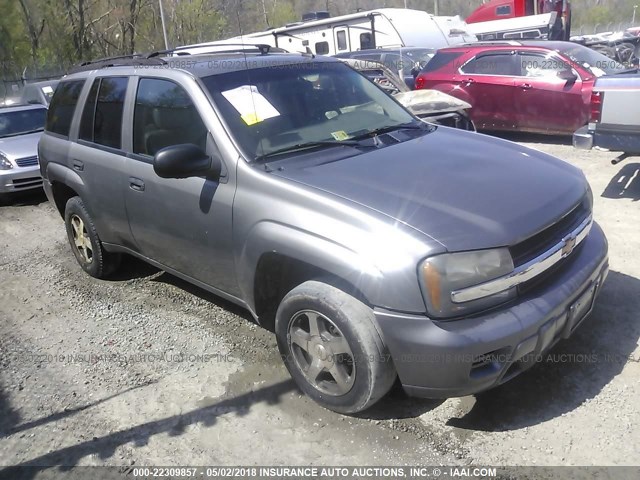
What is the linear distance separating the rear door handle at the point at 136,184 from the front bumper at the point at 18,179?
545 cm

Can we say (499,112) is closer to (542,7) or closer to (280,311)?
(280,311)

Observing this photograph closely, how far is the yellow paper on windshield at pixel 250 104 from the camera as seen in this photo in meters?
3.43

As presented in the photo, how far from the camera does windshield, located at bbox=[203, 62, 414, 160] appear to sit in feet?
11.1

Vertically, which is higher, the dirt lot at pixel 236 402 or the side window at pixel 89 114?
the side window at pixel 89 114

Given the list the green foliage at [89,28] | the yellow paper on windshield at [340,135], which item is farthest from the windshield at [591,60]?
the green foliage at [89,28]

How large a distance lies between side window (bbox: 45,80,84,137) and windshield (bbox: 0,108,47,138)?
5.08 m

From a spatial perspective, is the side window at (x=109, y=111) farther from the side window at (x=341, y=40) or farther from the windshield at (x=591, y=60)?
the side window at (x=341, y=40)

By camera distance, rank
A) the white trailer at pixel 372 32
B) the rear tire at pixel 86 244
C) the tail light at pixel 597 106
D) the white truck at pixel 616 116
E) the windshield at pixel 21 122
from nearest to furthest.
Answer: the rear tire at pixel 86 244 < the white truck at pixel 616 116 < the tail light at pixel 597 106 < the windshield at pixel 21 122 < the white trailer at pixel 372 32

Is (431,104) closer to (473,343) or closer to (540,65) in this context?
(540,65)

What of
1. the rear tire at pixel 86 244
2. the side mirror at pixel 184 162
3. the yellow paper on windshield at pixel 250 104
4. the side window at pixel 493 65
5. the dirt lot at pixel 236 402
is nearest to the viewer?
the dirt lot at pixel 236 402

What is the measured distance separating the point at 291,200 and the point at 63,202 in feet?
10.5

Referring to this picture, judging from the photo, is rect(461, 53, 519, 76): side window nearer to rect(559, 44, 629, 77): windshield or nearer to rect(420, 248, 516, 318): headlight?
rect(559, 44, 629, 77): windshield

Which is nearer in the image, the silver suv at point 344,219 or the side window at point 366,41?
the silver suv at point 344,219

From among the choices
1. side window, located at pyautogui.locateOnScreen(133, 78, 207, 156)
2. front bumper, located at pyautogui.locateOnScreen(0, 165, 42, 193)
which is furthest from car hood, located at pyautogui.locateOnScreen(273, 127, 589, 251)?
front bumper, located at pyautogui.locateOnScreen(0, 165, 42, 193)
